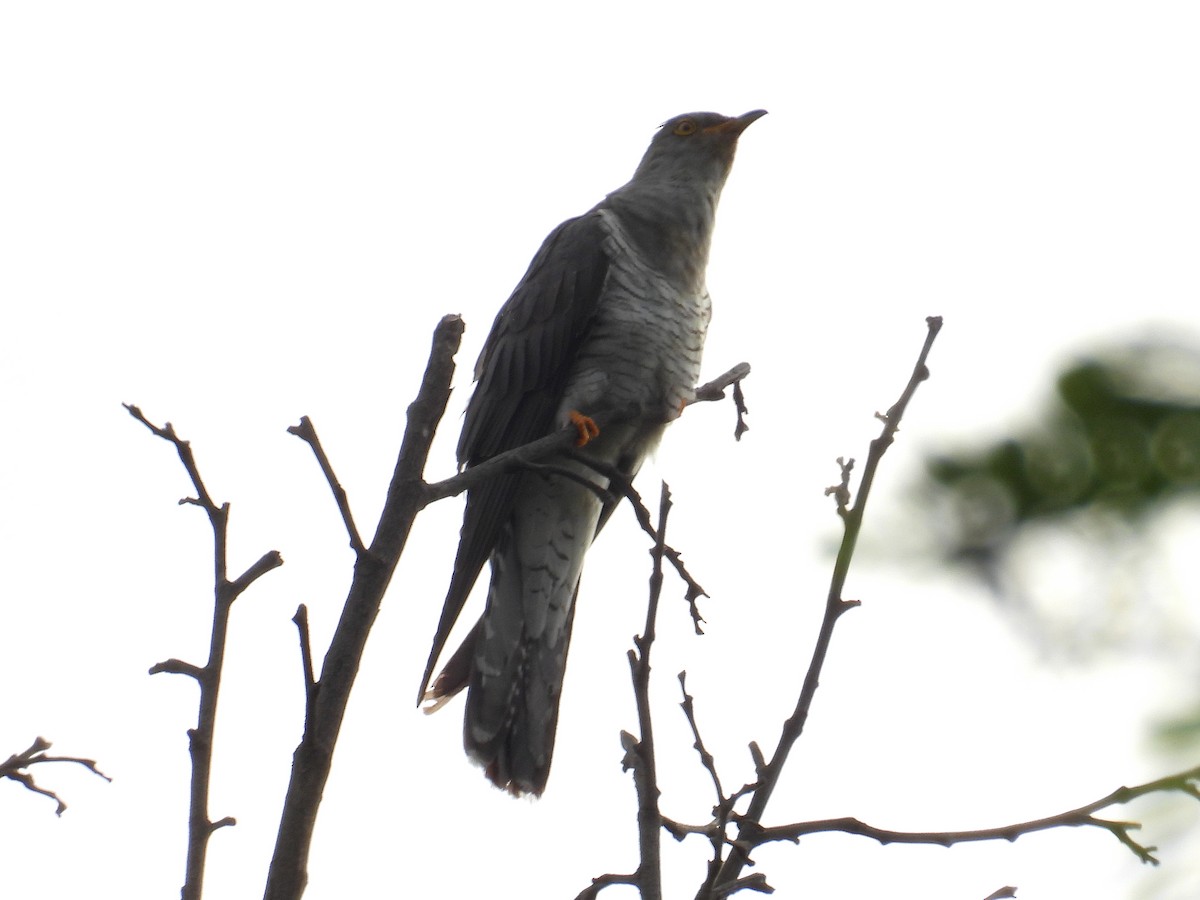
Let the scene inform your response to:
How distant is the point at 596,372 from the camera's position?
443 cm

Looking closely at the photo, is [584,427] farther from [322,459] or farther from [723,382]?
[322,459]

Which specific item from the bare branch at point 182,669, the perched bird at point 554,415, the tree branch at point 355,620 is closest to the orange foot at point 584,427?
the perched bird at point 554,415

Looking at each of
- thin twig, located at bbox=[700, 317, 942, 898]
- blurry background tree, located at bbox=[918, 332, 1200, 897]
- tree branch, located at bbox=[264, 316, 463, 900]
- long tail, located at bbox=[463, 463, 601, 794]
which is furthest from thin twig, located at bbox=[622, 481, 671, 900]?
long tail, located at bbox=[463, 463, 601, 794]

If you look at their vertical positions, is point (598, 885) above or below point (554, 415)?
below

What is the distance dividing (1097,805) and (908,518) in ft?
3.72

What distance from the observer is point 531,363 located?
447 cm

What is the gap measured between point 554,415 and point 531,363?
0.20m

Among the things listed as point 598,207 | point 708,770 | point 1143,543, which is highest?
point 598,207

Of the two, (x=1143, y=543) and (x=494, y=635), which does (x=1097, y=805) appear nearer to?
(x=1143, y=543)

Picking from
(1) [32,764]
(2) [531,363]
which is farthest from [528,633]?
(1) [32,764]

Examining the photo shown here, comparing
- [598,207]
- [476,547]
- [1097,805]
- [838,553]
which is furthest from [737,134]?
[838,553]

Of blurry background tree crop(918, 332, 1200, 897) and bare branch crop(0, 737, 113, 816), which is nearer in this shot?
blurry background tree crop(918, 332, 1200, 897)

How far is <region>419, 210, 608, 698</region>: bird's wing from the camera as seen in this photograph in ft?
14.5

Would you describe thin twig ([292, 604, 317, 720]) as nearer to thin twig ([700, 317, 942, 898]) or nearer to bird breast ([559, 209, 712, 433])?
thin twig ([700, 317, 942, 898])
